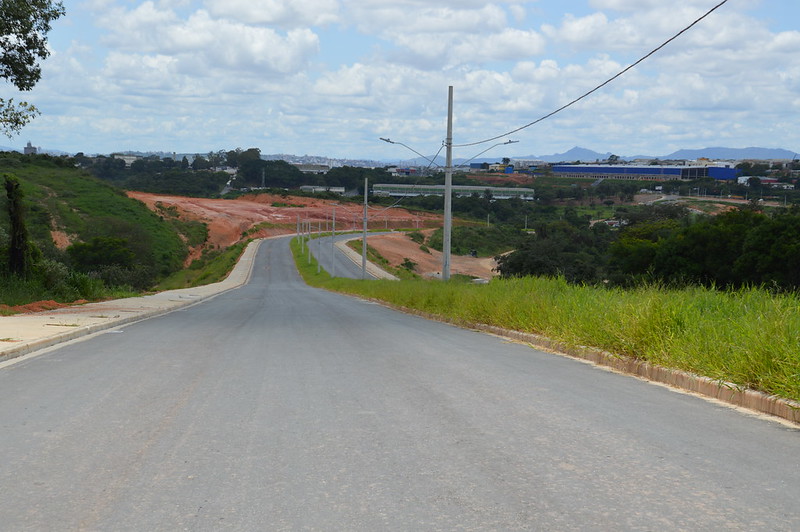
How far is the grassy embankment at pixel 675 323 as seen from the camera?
9.48m

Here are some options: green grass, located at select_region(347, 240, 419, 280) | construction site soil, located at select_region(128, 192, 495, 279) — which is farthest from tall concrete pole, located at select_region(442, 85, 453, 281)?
construction site soil, located at select_region(128, 192, 495, 279)

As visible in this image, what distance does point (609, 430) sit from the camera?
781 centimetres

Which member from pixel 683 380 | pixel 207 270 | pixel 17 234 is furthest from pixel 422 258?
pixel 683 380

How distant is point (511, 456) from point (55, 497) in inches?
138

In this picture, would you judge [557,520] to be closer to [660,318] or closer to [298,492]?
[298,492]

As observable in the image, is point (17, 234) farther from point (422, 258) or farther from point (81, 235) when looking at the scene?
point (422, 258)

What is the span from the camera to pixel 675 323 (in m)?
12.2

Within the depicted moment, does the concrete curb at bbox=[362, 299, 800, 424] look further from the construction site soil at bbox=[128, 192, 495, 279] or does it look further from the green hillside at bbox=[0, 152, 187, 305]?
the construction site soil at bbox=[128, 192, 495, 279]

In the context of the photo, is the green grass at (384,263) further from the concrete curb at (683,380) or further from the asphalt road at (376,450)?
the asphalt road at (376,450)

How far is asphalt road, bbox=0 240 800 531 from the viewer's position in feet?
17.5

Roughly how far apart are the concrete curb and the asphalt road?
33 centimetres

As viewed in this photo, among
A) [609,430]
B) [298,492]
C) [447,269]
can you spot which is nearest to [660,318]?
[609,430]

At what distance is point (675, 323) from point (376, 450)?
688 centimetres

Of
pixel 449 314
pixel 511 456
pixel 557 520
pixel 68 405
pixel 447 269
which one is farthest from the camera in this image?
pixel 447 269
